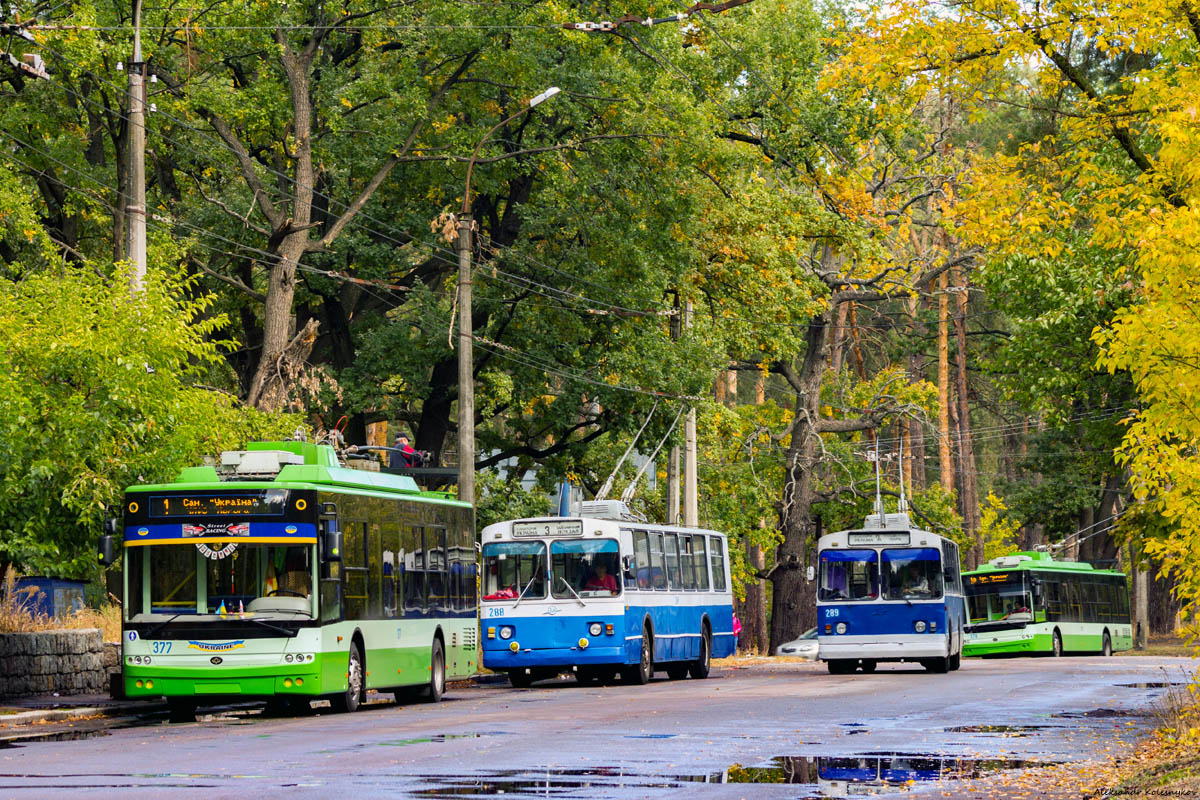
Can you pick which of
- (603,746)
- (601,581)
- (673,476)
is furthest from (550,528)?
(603,746)

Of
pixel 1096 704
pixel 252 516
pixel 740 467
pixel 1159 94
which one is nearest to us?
pixel 1159 94

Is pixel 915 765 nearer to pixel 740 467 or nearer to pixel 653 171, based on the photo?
pixel 653 171

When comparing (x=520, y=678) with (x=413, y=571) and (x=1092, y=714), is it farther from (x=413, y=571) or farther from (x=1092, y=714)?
(x=1092, y=714)

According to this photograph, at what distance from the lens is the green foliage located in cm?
2075

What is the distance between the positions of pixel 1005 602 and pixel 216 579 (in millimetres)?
35279

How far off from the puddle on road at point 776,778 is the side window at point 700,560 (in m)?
20.3

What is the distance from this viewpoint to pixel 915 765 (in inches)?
542

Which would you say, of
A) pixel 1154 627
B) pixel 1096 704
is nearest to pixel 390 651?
pixel 1096 704

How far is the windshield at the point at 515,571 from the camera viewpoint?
1163 inches

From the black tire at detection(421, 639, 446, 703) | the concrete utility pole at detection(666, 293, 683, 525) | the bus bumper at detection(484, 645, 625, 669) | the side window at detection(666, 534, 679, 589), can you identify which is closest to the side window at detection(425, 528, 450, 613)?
the black tire at detection(421, 639, 446, 703)

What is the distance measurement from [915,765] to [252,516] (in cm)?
941

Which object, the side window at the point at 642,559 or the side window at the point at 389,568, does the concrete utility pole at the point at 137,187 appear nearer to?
the side window at the point at 389,568

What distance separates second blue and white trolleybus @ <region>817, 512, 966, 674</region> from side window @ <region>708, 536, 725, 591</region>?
6.70 ft

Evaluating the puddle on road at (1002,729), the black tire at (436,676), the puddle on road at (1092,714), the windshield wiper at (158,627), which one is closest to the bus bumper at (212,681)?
the windshield wiper at (158,627)
